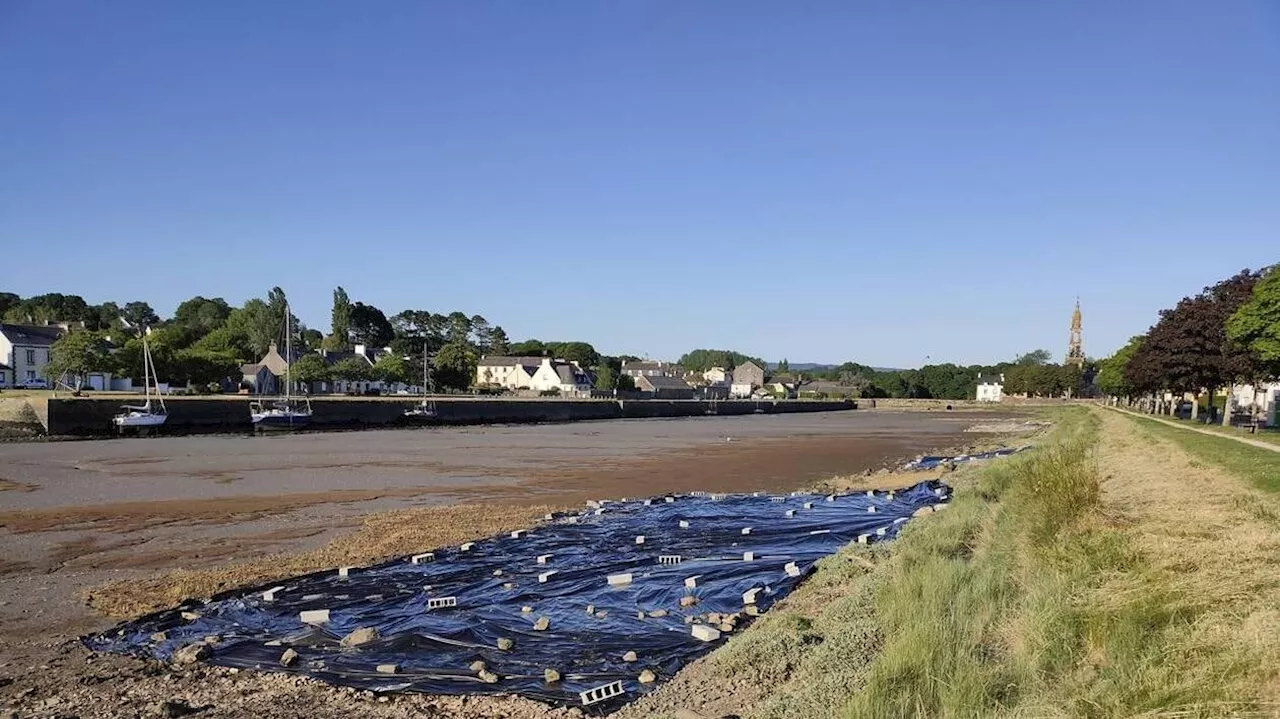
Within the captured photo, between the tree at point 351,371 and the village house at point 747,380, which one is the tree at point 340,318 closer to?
the tree at point 351,371

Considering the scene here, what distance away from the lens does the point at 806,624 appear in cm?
946

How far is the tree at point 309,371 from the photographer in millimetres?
91688

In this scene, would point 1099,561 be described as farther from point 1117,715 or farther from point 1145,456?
point 1145,456

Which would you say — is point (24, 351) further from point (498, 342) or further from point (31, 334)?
point (498, 342)

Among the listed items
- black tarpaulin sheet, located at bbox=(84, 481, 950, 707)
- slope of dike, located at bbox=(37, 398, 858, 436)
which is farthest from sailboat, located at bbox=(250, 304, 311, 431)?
black tarpaulin sheet, located at bbox=(84, 481, 950, 707)

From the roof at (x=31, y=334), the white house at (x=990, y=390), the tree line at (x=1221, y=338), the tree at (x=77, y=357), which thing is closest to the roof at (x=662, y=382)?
the white house at (x=990, y=390)

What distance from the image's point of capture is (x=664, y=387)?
6191 inches

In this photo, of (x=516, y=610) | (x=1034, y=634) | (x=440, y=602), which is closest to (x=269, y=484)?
(x=440, y=602)

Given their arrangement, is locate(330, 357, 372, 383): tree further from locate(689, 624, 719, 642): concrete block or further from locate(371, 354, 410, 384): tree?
locate(689, 624, 719, 642): concrete block

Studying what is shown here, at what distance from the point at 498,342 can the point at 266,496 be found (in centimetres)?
15881

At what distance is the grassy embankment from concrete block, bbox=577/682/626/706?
119 centimetres

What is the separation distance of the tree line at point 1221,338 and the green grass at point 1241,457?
5.49 m

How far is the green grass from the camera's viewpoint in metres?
16.3

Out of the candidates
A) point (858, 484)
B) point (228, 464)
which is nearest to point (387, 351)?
point (228, 464)
